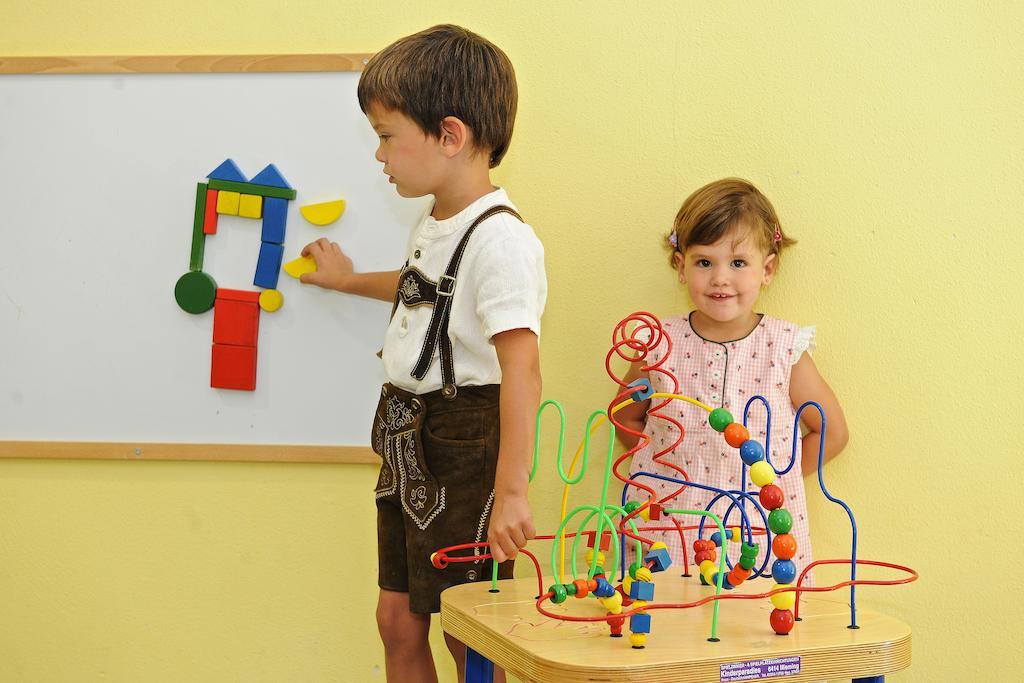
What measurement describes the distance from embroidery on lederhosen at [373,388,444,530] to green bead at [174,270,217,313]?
0.43 m

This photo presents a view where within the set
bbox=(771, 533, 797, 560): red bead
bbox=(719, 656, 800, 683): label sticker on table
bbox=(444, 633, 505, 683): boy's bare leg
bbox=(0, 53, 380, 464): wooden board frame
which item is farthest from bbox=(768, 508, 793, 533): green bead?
bbox=(0, 53, 380, 464): wooden board frame

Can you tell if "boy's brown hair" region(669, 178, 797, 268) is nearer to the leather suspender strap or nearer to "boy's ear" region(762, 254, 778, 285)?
"boy's ear" region(762, 254, 778, 285)

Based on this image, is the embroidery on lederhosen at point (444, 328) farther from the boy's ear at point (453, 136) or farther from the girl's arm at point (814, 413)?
the girl's arm at point (814, 413)

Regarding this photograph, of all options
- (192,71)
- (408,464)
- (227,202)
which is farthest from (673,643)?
(192,71)

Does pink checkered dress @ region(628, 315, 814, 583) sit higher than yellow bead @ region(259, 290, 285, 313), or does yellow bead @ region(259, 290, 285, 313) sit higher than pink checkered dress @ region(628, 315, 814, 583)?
yellow bead @ region(259, 290, 285, 313)

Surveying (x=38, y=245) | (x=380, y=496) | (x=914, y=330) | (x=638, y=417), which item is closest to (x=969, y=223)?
(x=914, y=330)

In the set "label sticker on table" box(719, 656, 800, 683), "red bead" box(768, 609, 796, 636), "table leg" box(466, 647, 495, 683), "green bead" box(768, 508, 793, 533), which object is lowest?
"table leg" box(466, 647, 495, 683)

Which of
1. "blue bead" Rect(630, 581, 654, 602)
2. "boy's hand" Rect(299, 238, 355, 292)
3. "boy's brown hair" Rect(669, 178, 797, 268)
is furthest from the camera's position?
"boy's hand" Rect(299, 238, 355, 292)

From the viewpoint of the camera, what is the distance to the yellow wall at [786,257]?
1507mm

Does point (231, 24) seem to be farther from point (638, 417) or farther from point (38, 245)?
point (638, 417)

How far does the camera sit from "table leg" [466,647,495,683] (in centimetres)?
110

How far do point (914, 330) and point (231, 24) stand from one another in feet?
3.82

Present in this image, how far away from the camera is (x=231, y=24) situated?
1549 millimetres

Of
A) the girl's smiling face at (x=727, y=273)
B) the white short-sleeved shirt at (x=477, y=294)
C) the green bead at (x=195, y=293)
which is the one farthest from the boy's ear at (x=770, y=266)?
the green bead at (x=195, y=293)
